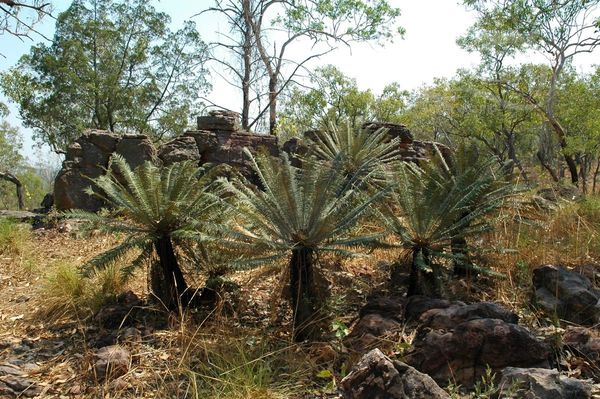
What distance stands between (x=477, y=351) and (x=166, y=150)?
28.1ft

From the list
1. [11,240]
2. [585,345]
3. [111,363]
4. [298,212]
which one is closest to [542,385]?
[585,345]

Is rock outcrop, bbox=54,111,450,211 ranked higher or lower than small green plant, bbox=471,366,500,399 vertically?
higher

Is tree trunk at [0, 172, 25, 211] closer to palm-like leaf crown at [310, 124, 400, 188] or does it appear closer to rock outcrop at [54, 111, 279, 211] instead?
rock outcrop at [54, 111, 279, 211]

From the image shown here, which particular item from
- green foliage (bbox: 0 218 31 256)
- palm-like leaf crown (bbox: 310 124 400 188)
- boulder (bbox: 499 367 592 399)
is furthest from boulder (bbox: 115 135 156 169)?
boulder (bbox: 499 367 592 399)

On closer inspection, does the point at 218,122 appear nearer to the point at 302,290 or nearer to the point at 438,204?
the point at 438,204

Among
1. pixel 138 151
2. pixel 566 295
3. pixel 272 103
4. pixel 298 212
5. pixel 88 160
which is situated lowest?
pixel 566 295

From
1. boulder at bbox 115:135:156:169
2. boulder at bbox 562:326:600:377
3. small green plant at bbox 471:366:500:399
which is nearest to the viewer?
small green plant at bbox 471:366:500:399

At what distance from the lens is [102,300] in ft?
15.3

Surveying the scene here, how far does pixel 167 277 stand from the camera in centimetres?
439

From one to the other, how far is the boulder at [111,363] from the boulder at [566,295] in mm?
3257

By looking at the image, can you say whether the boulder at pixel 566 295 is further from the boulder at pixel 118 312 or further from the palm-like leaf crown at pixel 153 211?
the boulder at pixel 118 312

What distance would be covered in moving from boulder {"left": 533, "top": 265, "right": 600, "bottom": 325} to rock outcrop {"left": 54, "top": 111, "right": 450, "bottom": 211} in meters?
5.12

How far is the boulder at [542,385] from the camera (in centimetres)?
254

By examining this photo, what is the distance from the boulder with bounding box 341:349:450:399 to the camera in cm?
262
